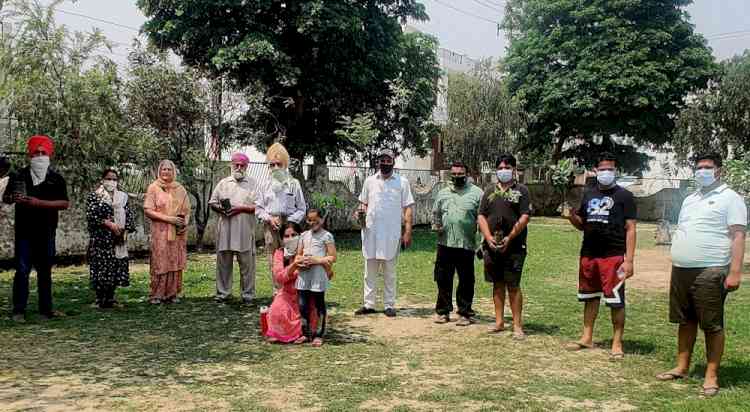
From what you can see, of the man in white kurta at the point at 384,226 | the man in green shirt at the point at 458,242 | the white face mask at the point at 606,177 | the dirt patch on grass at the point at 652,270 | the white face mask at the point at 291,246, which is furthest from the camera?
the dirt patch on grass at the point at 652,270

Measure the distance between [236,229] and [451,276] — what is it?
2.93 meters

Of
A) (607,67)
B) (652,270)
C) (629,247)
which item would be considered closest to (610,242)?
(629,247)

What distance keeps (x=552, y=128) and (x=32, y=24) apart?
26.6m

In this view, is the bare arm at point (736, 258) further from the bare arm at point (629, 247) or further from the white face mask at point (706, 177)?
the bare arm at point (629, 247)

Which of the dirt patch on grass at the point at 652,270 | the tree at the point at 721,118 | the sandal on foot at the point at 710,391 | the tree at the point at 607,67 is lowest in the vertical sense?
the sandal on foot at the point at 710,391

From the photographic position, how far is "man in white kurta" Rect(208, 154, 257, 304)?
8.81m

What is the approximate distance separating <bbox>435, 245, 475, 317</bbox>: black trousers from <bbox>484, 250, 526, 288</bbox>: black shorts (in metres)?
0.52

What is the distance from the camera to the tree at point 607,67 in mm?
29391

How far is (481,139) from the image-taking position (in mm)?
27906

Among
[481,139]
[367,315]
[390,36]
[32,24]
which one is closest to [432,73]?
[390,36]

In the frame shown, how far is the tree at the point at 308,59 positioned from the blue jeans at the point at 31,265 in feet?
30.8

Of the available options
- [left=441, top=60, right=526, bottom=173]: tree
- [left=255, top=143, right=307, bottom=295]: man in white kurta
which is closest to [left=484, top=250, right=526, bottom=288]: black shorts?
[left=255, top=143, right=307, bottom=295]: man in white kurta

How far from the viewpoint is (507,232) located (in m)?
7.16

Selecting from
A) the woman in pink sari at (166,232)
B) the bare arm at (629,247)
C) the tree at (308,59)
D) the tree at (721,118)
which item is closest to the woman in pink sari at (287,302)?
the woman in pink sari at (166,232)
